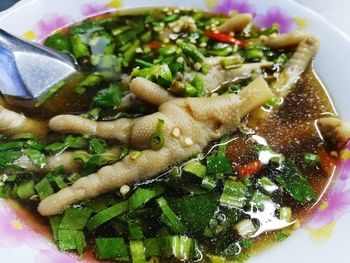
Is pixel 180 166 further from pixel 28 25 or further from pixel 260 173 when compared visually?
pixel 28 25

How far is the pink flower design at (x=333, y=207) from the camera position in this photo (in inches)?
93.4

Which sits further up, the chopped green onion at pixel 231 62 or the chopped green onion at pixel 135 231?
the chopped green onion at pixel 231 62

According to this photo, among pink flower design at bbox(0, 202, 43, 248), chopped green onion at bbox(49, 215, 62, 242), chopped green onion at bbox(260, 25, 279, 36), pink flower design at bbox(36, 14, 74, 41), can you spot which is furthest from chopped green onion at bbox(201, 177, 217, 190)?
pink flower design at bbox(36, 14, 74, 41)

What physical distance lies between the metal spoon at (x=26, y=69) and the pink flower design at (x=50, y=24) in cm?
34

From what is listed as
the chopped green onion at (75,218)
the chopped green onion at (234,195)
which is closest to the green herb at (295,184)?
the chopped green onion at (234,195)

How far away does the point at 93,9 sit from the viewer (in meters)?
3.62

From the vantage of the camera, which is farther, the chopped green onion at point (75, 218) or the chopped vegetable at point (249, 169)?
the chopped vegetable at point (249, 169)

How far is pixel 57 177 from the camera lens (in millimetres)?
2531

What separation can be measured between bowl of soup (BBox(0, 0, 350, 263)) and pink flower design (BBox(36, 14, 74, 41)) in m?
0.01

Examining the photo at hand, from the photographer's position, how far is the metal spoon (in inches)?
115

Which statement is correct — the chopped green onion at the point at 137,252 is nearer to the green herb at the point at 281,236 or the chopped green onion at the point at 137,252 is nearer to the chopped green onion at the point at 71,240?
the chopped green onion at the point at 71,240

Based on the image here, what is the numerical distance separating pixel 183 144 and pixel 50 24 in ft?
5.22

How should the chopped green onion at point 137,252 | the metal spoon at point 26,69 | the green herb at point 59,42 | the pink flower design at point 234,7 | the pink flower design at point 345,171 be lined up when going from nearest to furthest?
the chopped green onion at point 137,252
the pink flower design at point 345,171
the metal spoon at point 26,69
the green herb at point 59,42
the pink flower design at point 234,7

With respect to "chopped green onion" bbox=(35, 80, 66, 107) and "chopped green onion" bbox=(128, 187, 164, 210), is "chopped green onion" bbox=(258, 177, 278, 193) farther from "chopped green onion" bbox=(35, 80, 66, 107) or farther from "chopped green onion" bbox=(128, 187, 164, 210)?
"chopped green onion" bbox=(35, 80, 66, 107)
